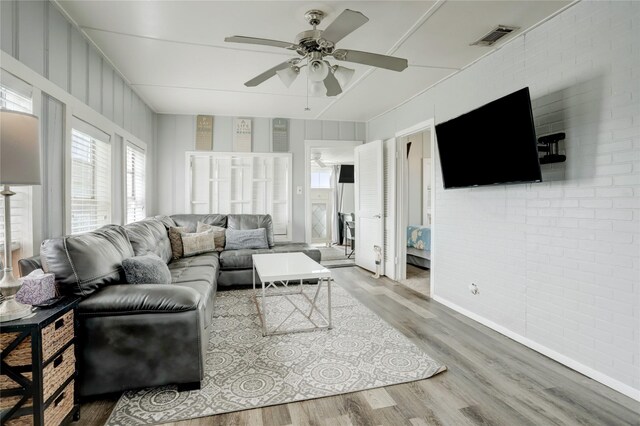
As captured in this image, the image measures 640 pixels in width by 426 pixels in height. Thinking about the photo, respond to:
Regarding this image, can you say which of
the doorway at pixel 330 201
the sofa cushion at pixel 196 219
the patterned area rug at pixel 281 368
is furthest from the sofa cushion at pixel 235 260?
the doorway at pixel 330 201

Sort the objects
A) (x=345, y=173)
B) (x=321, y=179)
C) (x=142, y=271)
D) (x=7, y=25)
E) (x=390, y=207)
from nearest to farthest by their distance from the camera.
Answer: (x=7, y=25) → (x=142, y=271) → (x=390, y=207) → (x=345, y=173) → (x=321, y=179)

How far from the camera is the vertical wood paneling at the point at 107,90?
310 centimetres

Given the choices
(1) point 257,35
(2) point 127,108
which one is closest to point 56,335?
(1) point 257,35

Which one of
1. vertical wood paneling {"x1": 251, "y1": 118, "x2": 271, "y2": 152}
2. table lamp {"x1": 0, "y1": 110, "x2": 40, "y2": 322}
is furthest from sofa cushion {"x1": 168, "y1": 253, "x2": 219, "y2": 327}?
vertical wood paneling {"x1": 251, "y1": 118, "x2": 271, "y2": 152}

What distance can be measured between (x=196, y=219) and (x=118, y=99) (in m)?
1.90

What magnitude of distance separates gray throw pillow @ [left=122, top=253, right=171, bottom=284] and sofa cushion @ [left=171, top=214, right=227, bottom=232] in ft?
7.89

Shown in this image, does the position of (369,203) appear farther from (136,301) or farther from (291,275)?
(136,301)

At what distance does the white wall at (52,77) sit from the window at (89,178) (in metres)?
0.15

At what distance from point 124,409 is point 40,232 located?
1258 millimetres

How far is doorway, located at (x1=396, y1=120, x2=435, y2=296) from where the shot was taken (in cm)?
434

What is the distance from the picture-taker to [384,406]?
6.03 feet

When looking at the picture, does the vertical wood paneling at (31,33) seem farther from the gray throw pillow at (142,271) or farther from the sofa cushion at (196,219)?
the sofa cushion at (196,219)

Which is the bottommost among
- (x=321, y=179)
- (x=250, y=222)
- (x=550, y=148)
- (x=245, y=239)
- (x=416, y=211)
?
(x=245, y=239)

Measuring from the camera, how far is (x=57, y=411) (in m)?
1.55
